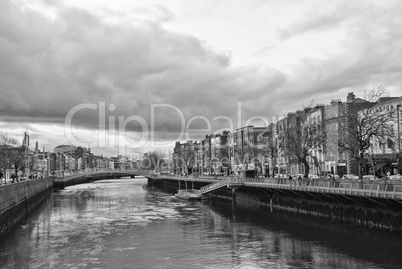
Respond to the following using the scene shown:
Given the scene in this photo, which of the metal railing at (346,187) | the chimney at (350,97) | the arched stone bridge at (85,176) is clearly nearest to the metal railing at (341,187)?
the metal railing at (346,187)

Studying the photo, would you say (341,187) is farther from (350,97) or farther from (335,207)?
(350,97)

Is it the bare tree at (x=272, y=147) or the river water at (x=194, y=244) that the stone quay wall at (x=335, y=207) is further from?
the bare tree at (x=272, y=147)

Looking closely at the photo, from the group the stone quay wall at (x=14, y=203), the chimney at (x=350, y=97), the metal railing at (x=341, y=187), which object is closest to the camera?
the metal railing at (x=341, y=187)

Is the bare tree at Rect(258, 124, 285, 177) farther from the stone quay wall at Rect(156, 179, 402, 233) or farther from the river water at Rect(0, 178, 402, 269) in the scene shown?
the river water at Rect(0, 178, 402, 269)

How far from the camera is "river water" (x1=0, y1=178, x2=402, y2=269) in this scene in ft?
99.2

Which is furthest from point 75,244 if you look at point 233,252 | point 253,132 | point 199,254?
point 253,132

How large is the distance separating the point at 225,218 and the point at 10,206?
2574cm

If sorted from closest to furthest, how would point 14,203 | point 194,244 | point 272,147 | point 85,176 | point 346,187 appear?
point 194,244 < point 346,187 < point 14,203 < point 272,147 < point 85,176

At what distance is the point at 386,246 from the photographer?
33000 mm

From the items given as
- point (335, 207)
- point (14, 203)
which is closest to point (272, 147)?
point (335, 207)

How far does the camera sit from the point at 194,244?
3675cm

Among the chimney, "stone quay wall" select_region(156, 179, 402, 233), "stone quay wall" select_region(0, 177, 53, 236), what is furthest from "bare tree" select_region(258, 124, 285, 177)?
"stone quay wall" select_region(0, 177, 53, 236)

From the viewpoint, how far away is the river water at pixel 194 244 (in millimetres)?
30250

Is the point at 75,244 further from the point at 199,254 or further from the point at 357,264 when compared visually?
the point at 357,264
